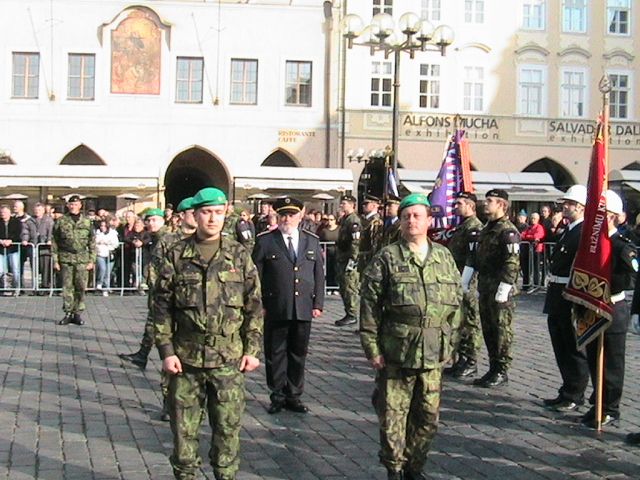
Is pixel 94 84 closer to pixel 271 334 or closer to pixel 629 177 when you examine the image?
pixel 629 177

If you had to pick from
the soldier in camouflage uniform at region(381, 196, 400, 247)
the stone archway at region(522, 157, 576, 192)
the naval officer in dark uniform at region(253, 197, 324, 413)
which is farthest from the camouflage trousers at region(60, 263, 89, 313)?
the stone archway at region(522, 157, 576, 192)

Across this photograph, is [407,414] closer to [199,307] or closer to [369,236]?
[199,307]

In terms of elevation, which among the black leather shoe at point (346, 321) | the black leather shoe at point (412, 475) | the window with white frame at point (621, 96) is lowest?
the black leather shoe at point (346, 321)

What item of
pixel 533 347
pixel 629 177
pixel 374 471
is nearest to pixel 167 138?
pixel 629 177

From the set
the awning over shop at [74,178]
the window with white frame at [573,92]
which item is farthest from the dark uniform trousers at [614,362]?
the window with white frame at [573,92]

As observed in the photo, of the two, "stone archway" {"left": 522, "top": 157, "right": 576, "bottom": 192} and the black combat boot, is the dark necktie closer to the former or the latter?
the black combat boot

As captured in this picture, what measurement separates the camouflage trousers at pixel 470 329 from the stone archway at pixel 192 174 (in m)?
23.4

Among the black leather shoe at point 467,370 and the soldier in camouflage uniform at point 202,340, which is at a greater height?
the soldier in camouflage uniform at point 202,340

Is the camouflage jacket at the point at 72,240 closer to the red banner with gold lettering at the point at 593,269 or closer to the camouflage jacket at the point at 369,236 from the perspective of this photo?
the camouflage jacket at the point at 369,236

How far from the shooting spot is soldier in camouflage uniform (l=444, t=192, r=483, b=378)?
9.91 m

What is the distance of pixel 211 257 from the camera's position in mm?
5395

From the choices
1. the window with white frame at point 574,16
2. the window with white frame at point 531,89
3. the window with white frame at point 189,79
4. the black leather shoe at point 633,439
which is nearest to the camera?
the black leather shoe at point 633,439

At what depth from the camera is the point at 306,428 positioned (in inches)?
297

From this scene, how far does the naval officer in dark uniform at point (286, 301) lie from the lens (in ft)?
26.8
